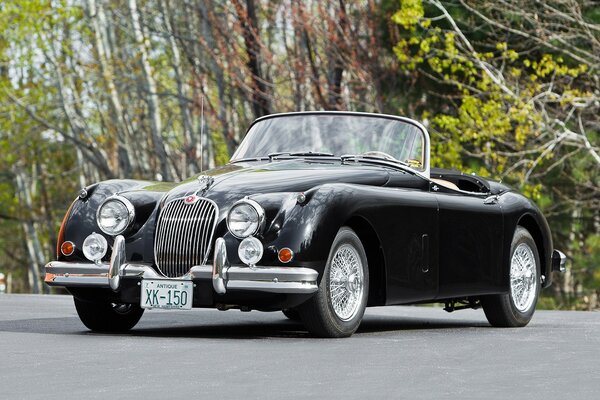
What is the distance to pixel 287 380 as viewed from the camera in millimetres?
6875

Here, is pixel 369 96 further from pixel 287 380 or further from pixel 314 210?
pixel 287 380

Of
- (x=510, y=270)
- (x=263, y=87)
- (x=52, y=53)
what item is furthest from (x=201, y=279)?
(x=52, y=53)

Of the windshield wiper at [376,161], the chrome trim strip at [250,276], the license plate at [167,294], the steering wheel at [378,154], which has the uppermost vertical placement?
the steering wheel at [378,154]

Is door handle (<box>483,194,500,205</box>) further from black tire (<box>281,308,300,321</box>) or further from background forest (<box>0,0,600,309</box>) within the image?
background forest (<box>0,0,600,309</box>)

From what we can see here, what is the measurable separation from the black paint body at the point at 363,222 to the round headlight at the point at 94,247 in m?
0.07

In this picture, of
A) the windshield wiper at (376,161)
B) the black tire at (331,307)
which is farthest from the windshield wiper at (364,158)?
the black tire at (331,307)

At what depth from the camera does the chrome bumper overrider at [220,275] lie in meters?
8.88

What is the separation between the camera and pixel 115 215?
9625 millimetres

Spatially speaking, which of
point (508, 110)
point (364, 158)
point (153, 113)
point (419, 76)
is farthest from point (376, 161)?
point (153, 113)

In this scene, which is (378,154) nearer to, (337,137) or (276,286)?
(337,137)

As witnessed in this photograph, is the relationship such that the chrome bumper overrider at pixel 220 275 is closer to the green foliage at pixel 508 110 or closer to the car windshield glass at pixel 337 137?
the car windshield glass at pixel 337 137

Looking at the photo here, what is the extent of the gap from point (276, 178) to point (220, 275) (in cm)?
97

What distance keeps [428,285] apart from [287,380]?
352 cm

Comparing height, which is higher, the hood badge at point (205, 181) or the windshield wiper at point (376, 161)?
the windshield wiper at point (376, 161)
